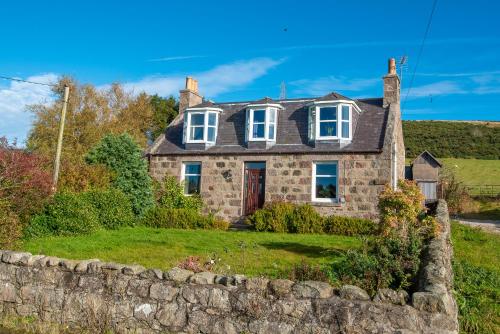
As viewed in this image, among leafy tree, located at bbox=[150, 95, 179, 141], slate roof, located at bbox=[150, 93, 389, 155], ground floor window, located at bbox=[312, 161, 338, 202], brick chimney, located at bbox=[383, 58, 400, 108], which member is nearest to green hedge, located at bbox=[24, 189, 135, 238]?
slate roof, located at bbox=[150, 93, 389, 155]

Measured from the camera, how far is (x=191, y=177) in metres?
22.5

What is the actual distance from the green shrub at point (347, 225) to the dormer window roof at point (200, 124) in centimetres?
771

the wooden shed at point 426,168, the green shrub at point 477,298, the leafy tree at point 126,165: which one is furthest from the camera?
the wooden shed at point 426,168

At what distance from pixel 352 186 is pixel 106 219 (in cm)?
1036

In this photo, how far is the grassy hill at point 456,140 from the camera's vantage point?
64.4 metres

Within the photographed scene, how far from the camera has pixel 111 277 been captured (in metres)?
6.59

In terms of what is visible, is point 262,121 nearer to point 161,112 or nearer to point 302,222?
point 302,222

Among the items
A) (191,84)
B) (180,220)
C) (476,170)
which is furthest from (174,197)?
(476,170)

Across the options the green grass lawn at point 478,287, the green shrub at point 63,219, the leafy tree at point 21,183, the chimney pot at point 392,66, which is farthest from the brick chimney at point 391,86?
the leafy tree at point 21,183

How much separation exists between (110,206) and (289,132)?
29.9ft

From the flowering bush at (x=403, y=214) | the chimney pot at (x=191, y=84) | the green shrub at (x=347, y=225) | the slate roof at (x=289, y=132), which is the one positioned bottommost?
the green shrub at (x=347, y=225)

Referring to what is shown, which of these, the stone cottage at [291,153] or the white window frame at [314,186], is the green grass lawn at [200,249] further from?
the stone cottage at [291,153]

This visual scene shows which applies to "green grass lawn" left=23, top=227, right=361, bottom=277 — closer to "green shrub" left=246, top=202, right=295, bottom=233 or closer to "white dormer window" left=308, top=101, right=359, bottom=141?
"green shrub" left=246, top=202, right=295, bottom=233

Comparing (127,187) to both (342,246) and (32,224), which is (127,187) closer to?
(32,224)
